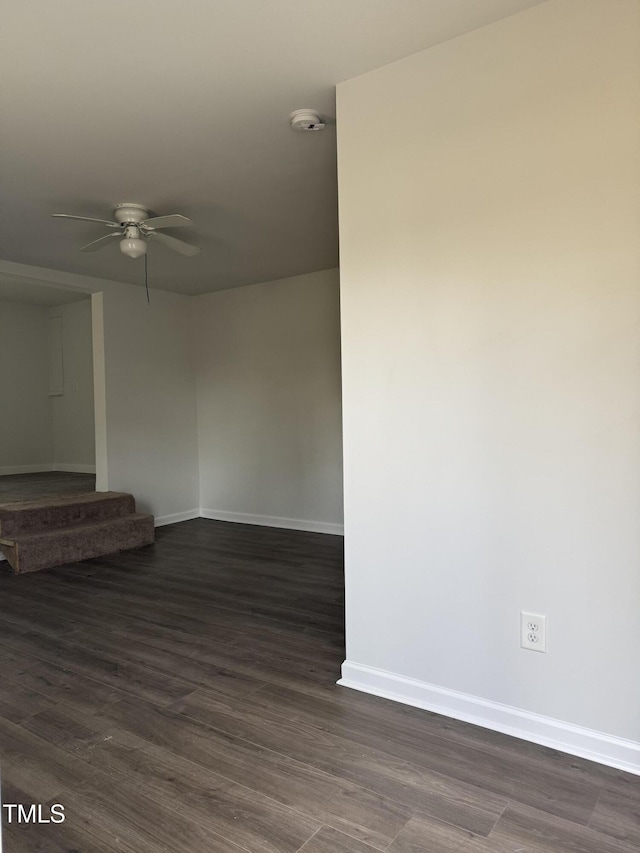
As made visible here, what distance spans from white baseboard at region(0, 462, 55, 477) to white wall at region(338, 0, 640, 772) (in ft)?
22.3

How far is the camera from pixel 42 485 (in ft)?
20.9

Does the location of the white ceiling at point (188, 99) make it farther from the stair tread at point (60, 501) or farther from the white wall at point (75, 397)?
the white wall at point (75, 397)

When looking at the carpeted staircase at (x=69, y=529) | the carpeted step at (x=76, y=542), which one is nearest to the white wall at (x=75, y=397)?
the carpeted staircase at (x=69, y=529)

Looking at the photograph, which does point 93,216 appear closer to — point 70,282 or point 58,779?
point 70,282

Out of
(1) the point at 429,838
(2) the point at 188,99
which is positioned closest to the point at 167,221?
(2) the point at 188,99

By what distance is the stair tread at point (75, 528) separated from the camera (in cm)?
443

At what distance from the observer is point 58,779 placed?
1.80 m

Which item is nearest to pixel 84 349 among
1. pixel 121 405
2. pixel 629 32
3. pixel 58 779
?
pixel 121 405

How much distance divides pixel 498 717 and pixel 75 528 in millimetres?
3814

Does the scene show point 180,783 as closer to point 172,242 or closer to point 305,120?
point 305,120

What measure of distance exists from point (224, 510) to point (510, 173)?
4897mm

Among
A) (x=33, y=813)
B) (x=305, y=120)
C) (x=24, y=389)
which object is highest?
Result: (x=305, y=120)

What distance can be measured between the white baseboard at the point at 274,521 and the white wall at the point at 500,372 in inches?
120

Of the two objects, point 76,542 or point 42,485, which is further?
point 42,485
